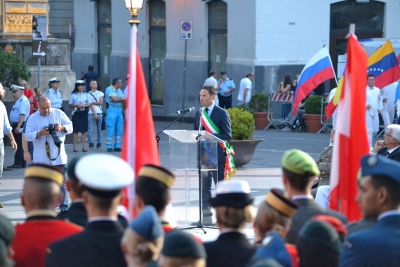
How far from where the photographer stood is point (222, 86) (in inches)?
1121

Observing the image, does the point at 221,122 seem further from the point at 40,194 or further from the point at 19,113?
the point at 40,194

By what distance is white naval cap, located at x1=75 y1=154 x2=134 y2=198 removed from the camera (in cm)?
461

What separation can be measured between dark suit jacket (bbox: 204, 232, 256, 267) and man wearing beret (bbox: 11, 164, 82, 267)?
0.77 m

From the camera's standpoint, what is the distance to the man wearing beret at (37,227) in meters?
5.02

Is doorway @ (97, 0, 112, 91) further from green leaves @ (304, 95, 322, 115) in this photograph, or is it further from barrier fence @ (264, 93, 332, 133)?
green leaves @ (304, 95, 322, 115)

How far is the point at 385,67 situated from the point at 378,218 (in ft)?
52.4

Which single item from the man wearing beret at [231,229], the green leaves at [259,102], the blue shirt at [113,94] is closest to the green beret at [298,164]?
the man wearing beret at [231,229]

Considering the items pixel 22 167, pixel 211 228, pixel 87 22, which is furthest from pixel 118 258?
pixel 87 22

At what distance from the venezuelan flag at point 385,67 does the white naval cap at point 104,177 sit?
16.0 metres

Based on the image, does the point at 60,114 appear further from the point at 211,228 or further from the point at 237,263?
the point at 237,263

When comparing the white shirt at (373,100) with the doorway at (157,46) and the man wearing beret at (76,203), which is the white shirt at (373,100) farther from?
the doorway at (157,46)

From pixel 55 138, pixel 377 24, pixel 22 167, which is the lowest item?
pixel 22 167

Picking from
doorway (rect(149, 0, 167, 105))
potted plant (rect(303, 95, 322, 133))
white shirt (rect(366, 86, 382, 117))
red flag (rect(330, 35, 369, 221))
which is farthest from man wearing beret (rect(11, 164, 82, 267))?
doorway (rect(149, 0, 167, 105))

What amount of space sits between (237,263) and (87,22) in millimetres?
33374
